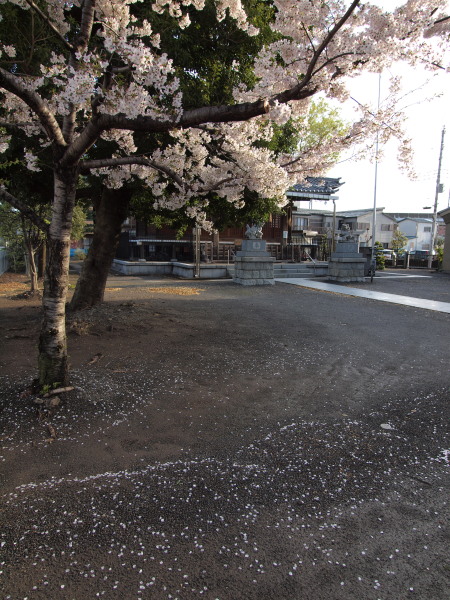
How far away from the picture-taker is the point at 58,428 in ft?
13.4

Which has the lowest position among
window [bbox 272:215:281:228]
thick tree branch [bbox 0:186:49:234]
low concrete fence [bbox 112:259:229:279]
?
low concrete fence [bbox 112:259:229:279]

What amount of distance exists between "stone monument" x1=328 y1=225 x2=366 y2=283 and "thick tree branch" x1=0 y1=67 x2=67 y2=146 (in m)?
18.3

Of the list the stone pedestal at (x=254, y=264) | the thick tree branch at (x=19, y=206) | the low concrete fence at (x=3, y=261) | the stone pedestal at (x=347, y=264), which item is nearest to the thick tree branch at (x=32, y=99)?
the thick tree branch at (x=19, y=206)

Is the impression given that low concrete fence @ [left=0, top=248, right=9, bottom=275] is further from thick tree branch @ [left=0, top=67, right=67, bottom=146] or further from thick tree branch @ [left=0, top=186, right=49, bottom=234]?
thick tree branch @ [left=0, top=67, right=67, bottom=146]

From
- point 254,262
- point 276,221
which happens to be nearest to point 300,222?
point 276,221

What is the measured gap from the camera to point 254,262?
18.3m

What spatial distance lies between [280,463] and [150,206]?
8176mm

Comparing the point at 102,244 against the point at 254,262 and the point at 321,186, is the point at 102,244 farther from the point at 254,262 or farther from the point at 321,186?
the point at 321,186

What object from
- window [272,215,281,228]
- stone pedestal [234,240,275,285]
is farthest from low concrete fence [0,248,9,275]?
window [272,215,281,228]

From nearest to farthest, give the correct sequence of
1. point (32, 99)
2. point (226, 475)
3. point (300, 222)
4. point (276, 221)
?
point (226, 475) < point (32, 99) < point (276, 221) < point (300, 222)

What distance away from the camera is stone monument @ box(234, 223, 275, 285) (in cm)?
1828

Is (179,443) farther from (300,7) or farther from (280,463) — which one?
(300,7)

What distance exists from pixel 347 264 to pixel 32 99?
62.6 feet

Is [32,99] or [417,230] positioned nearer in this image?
[32,99]
